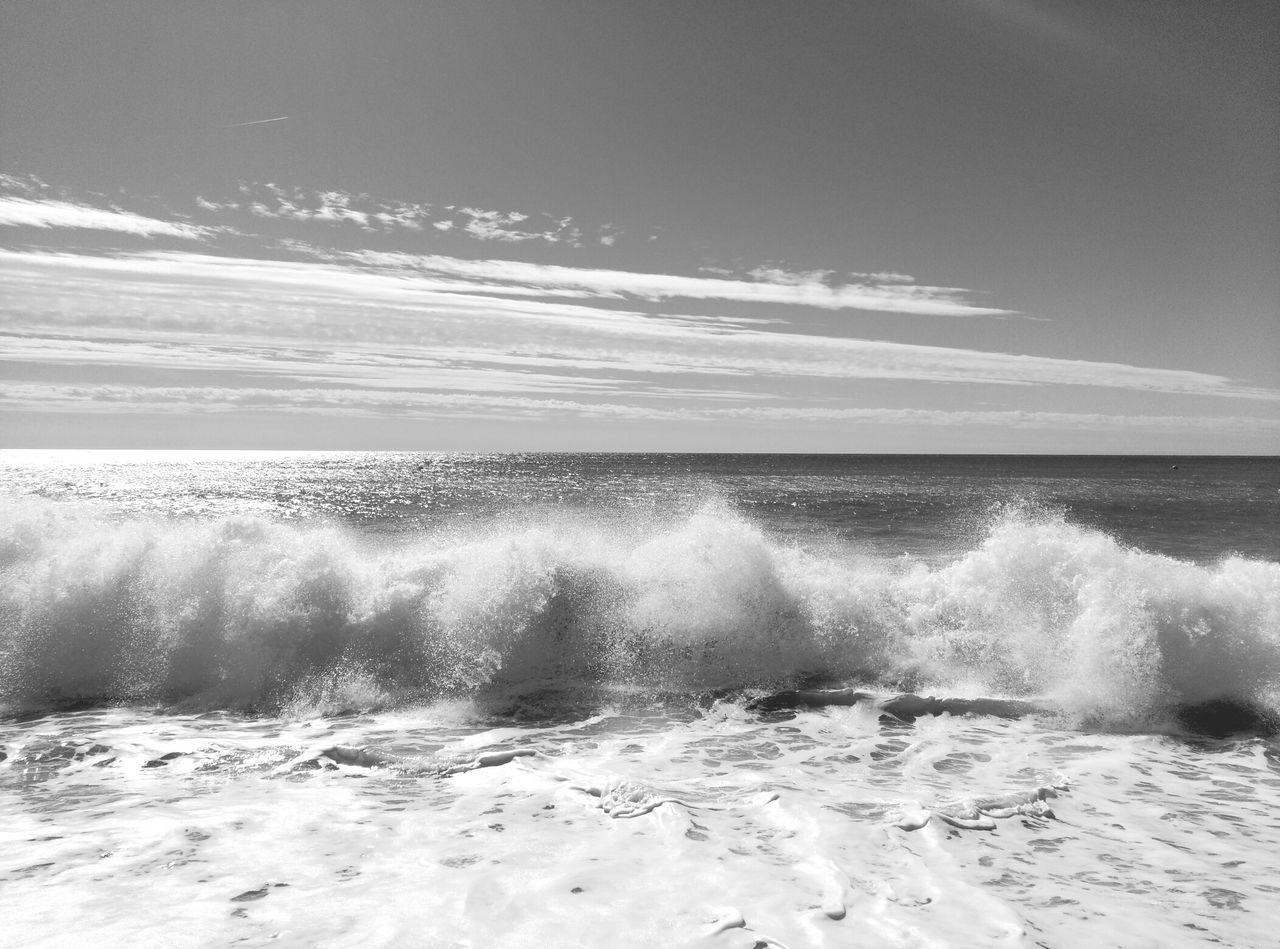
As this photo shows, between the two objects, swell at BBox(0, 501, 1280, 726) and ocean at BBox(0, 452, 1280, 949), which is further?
swell at BBox(0, 501, 1280, 726)

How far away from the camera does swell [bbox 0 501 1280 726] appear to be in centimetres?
1005

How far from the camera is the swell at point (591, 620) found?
33.0ft

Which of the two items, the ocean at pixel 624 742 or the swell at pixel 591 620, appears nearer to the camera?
the ocean at pixel 624 742

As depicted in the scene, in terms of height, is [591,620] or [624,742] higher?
[591,620]

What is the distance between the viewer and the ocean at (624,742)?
469 cm

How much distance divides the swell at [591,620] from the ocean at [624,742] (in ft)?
0.19

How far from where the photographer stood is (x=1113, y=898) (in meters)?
4.93

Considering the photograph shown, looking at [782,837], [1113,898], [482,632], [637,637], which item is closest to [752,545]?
[637,637]

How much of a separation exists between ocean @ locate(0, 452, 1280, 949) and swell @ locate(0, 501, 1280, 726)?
0.06 meters

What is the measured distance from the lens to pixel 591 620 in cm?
1198

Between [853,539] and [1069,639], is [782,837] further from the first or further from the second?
[853,539]

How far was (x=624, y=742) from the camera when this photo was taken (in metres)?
8.28

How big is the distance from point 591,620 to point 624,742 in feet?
12.5

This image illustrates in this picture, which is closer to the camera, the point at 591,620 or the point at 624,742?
the point at 624,742
